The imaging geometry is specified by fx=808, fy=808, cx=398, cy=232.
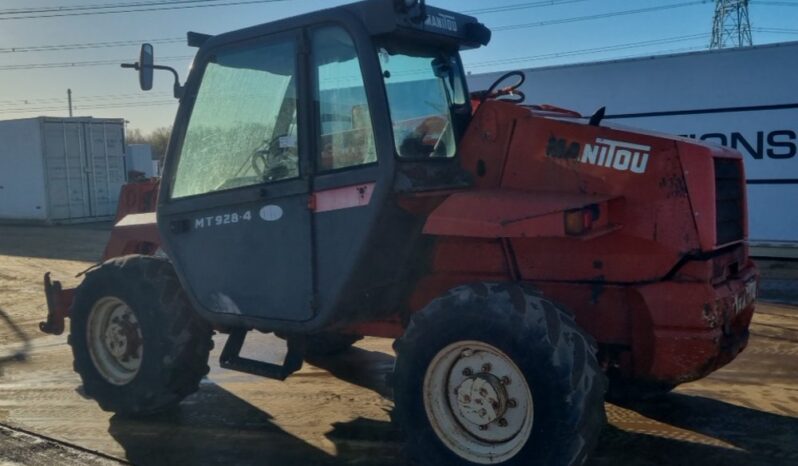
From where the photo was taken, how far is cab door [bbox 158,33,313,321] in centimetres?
456

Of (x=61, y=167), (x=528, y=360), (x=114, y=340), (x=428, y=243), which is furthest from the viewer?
(x=61, y=167)

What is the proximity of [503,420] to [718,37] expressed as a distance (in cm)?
3802

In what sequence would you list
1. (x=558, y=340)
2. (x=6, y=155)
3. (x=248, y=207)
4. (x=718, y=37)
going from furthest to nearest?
(x=718, y=37) < (x=6, y=155) < (x=248, y=207) < (x=558, y=340)

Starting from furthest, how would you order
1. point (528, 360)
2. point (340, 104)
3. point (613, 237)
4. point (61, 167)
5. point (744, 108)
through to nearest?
point (61, 167) < point (744, 108) < point (340, 104) < point (613, 237) < point (528, 360)

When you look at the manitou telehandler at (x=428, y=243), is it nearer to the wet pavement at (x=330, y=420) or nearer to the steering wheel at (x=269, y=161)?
the steering wheel at (x=269, y=161)

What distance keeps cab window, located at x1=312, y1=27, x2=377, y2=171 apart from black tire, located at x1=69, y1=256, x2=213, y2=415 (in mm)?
1514

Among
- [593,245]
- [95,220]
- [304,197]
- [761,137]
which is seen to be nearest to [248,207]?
[304,197]

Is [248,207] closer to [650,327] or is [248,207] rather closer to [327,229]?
[327,229]

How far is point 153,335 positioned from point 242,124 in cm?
148

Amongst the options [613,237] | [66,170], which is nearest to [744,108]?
[613,237]

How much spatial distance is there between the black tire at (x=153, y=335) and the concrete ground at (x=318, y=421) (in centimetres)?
18

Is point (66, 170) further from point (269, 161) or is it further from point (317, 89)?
point (317, 89)

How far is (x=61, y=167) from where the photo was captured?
21109 mm

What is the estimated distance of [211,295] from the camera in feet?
16.3
